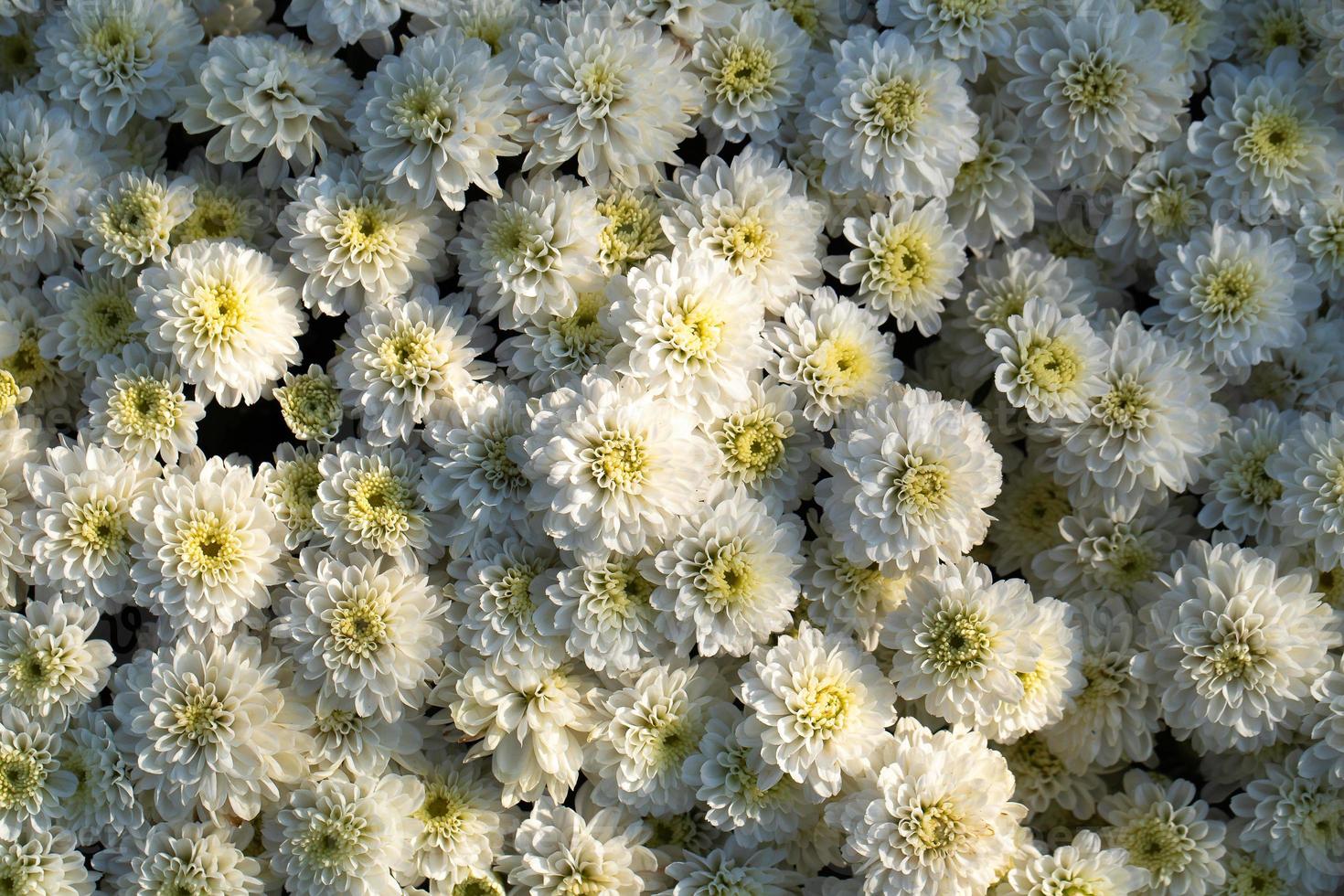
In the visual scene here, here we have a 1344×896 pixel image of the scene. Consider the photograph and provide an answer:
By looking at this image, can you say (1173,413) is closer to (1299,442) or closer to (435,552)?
(1299,442)

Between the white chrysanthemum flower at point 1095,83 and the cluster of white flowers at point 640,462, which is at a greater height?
the white chrysanthemum flower at point 1095,83

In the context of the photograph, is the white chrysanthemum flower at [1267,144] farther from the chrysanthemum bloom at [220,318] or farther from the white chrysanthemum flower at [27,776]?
the white chrysanthemum flower at [27,776]

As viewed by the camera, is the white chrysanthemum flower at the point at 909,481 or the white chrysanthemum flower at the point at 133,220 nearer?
the white chrysanthemum flower at the point at 909,481

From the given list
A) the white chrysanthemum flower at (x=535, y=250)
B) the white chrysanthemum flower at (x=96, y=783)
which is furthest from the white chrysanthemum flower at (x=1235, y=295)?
the white chrysanthemum flower at (x=96, y=783)

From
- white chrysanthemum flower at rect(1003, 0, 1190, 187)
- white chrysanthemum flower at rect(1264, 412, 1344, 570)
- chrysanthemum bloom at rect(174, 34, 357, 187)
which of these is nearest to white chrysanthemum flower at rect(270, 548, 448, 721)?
chrysanthemum bloom at rect(174, 34, 357, 187)

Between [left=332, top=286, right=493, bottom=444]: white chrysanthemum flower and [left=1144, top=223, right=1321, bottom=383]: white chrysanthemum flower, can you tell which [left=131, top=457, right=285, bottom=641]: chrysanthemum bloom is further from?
[left=1144, top=223, right=1321, bottom=383]: white chrysanthemum flower

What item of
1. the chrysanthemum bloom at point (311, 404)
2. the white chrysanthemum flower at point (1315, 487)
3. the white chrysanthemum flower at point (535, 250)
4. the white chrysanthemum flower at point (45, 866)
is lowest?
the white chrysanthemum flower at point (45, 866)

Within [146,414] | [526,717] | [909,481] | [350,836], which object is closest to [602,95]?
[909,481]
